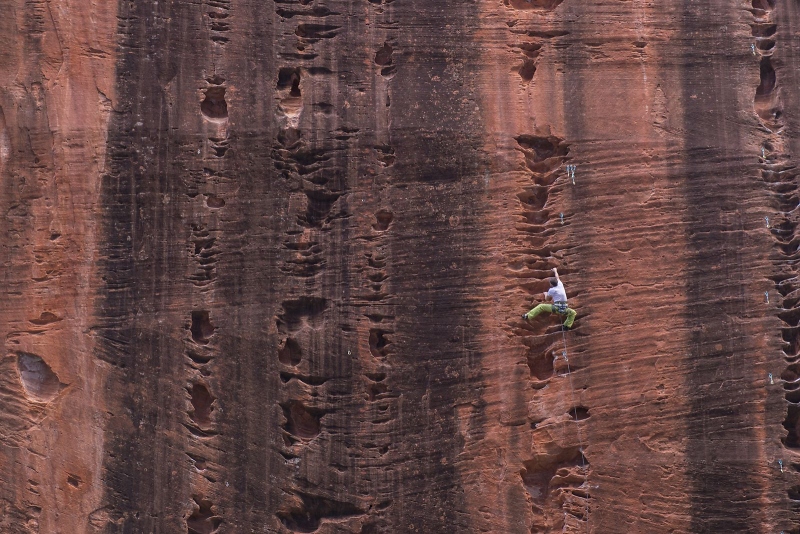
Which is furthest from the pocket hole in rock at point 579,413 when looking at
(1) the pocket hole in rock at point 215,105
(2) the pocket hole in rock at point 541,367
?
(1) the pocket hole in rock at point 215,105

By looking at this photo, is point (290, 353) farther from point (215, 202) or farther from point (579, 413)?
point (579, 413)

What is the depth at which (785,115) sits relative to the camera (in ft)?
20.2

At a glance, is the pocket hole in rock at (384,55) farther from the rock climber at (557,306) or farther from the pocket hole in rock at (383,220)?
the rock climber at (557,306)

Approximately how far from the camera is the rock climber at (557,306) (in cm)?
584

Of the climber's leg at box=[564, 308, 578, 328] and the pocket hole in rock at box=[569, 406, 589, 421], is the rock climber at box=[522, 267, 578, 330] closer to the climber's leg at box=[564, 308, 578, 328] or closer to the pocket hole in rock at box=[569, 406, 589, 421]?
the climber's leg at box=[564, 308, 578, 328]

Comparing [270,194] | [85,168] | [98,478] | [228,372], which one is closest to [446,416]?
[228,372]

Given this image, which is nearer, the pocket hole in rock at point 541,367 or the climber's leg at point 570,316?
the climber's leg at point 570,316

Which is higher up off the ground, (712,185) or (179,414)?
(712,185)

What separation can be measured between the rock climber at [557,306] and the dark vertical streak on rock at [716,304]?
815mm

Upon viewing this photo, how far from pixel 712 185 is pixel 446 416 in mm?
2409

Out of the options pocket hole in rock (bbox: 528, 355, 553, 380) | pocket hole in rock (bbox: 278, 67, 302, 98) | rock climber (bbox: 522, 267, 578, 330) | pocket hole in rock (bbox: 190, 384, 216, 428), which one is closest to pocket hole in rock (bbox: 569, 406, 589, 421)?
pocket hole in rock (bbox: 528, 355, 553, 380)

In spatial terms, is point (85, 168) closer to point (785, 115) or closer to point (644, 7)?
point (644, 7)

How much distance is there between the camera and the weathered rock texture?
582 cm

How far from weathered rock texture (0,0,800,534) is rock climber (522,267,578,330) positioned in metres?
0.09
